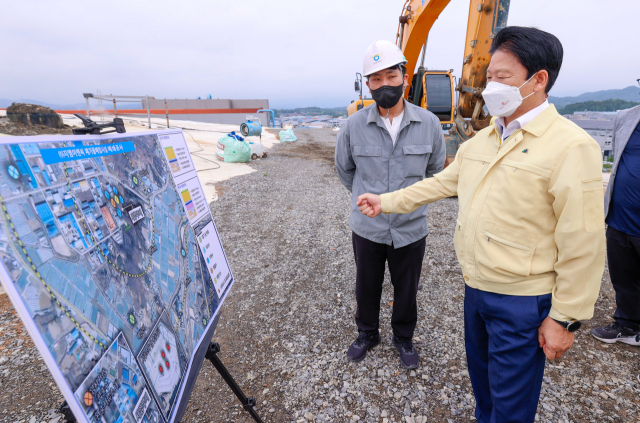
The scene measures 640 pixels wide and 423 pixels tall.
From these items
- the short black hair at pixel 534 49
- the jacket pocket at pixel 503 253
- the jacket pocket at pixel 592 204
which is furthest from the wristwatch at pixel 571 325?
the short black hair at pixel 534 49

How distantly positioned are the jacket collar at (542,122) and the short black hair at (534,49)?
150mm

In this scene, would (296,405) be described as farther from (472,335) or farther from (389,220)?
(389,220)

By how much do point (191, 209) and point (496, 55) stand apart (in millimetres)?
1570

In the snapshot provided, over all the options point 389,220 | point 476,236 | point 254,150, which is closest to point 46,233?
point 476,236

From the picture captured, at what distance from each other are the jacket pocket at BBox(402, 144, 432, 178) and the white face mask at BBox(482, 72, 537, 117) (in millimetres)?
758

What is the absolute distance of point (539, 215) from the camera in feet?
4.07

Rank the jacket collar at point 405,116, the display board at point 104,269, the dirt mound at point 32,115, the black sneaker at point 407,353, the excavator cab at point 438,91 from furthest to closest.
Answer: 1. the dirt mound at point 32,115
2. the excavator cab at point 438,91
3. the black sneaker at point 407,353
4. the jacket collar at point 405,116
5. the display board at point 104,269

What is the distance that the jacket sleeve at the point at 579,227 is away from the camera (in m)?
1.12

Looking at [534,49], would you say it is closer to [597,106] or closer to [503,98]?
[503,98]

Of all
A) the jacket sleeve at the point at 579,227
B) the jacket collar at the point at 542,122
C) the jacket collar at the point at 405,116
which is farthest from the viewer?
the jacket collar at the point at 405,116

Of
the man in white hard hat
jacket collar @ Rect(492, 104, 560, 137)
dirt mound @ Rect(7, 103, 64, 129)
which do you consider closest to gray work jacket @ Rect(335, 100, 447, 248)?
the man in white hard hat

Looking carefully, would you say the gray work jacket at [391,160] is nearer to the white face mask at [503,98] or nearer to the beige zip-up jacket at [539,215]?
the beige zip-up jacket at [539,215]

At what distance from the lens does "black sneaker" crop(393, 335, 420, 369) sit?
2391 mm

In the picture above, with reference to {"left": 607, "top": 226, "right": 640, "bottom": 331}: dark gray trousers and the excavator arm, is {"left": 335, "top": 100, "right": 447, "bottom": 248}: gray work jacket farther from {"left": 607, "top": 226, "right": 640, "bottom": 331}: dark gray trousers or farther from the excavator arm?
the excavator arm
